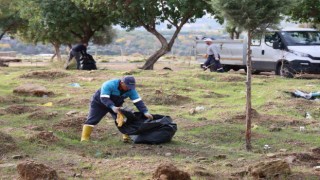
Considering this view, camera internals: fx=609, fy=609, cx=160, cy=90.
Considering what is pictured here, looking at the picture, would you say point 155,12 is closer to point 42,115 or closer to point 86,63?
point 86,63

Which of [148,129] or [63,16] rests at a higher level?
[63,16]

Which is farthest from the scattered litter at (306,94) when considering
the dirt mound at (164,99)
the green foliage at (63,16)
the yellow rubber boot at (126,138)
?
the green foliage at (63,16)

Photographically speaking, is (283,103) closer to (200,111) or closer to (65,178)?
(200,111)

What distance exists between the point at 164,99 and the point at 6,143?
20.3ft

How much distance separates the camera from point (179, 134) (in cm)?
1062

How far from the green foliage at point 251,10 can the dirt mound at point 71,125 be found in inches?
135

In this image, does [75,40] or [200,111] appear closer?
[200,111]

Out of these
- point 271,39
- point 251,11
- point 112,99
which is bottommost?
point 112,99

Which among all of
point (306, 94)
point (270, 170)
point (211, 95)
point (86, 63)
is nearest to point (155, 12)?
point (86, 63)

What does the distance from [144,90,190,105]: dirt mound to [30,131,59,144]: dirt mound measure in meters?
5.13

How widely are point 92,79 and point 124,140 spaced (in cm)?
978

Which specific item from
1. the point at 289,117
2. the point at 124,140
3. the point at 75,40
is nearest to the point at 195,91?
the point at 289,117

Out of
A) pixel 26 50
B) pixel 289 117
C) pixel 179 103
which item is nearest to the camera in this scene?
pixel 289 117

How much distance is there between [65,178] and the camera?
7.06 metres
